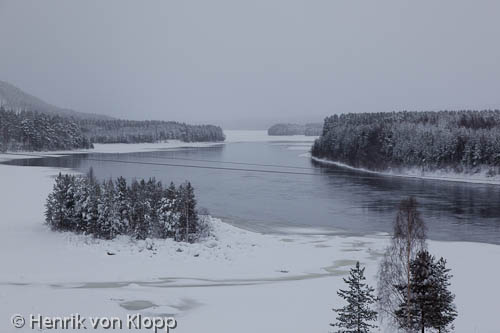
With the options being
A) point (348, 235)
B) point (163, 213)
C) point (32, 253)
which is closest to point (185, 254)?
point (163, 213)

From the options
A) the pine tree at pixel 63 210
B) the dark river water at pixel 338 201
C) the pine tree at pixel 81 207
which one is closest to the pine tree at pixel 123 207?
the pine tree at pixel 81 207

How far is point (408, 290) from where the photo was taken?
49.0ft

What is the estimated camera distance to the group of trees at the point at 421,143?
3516 inches

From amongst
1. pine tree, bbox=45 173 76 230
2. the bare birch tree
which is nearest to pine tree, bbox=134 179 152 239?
pine tree, bbox=45 173 76 230

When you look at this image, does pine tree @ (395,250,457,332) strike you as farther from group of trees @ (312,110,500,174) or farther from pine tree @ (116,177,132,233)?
group of trees @ (312,110,500,174)

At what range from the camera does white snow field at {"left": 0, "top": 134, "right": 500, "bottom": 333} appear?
18.3 metres

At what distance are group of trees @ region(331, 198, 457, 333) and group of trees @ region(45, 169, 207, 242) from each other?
19378 mm

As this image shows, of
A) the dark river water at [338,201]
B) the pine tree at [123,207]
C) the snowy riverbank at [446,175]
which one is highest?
the pine tree at [123,207]

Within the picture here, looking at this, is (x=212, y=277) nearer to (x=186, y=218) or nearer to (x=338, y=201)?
(x=186, y=218)

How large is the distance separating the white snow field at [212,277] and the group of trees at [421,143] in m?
58.3
